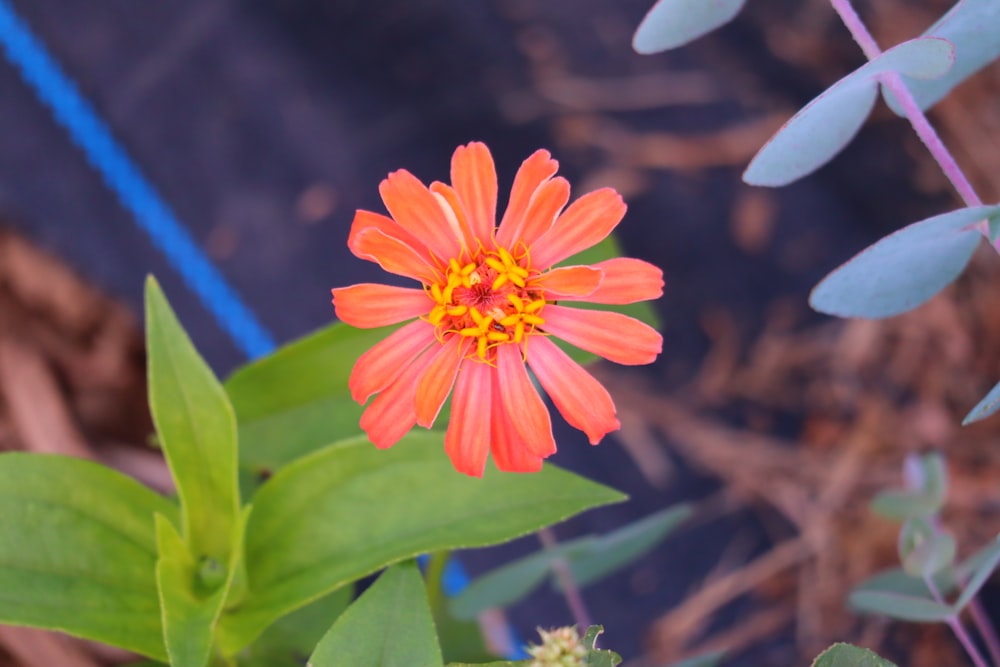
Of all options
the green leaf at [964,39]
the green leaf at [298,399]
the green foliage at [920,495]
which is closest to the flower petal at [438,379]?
the green leaf at [298,399]

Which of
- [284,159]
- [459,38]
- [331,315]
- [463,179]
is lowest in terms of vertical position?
[463,179]

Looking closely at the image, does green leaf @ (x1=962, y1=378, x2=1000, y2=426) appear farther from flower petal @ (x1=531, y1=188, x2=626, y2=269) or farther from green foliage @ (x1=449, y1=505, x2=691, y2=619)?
green foliage @ (x1=449, y1=505, x2=691, y2=619)

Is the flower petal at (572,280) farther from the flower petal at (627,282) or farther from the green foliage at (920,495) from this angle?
the green foliage at (920,495)

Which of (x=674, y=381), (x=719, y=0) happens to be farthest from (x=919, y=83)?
(x=674, y=381)

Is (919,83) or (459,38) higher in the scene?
(459,38)

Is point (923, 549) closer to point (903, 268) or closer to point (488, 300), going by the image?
point (903, 268)

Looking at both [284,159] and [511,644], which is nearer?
[511,644]

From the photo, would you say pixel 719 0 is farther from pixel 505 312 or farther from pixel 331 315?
pixel 331 315

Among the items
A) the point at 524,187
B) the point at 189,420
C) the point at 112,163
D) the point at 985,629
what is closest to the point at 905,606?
the point at 985,629
